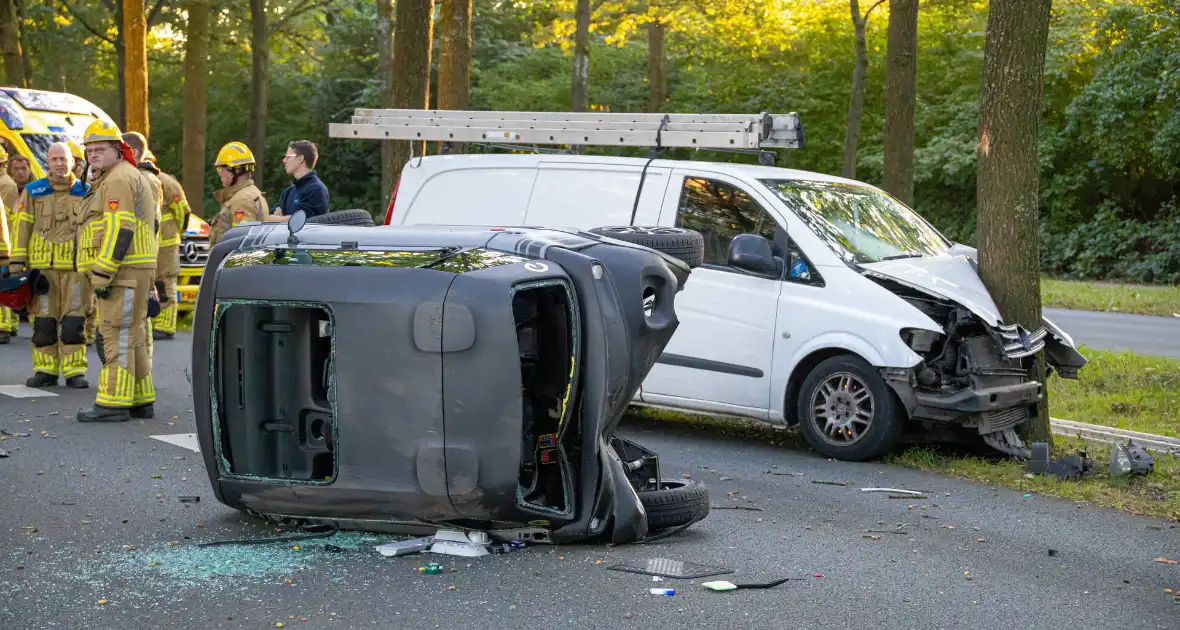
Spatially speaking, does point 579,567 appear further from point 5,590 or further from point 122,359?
point 122,359

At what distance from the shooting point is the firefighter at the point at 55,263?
1031cm

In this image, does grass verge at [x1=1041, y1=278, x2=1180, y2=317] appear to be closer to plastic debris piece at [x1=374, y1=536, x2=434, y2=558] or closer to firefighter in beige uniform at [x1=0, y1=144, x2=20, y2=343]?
firefighter in beige uniform at [x1=0, y1=144, x2=20, y2=343]

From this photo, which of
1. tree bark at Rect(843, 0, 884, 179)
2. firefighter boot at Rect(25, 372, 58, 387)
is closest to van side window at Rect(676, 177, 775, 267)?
firefighter boot at Rect(25, 372, 58, 387)

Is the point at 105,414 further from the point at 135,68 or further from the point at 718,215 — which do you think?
the point at 135,68

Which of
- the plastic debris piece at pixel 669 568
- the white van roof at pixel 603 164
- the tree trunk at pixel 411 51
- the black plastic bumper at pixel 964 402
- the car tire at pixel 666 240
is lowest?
the plastic debris piece at pixel 669 568

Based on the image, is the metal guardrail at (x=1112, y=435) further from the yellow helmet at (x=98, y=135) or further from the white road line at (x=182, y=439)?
the yellow helmet at (x=98, y=135)

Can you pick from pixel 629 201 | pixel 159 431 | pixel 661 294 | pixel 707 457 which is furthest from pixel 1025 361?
pixel 159 431

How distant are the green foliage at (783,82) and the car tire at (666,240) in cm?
1278

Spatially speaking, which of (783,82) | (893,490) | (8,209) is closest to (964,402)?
(893,490)

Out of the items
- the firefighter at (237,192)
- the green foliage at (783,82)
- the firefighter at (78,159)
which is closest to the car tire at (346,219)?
the firefighter at (237,192)

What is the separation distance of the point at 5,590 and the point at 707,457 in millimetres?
4425

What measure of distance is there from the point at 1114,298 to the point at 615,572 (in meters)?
18.0

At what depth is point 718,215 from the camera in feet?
29.0

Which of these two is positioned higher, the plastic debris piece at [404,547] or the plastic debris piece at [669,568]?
the plastic debris piece at [669,568]
